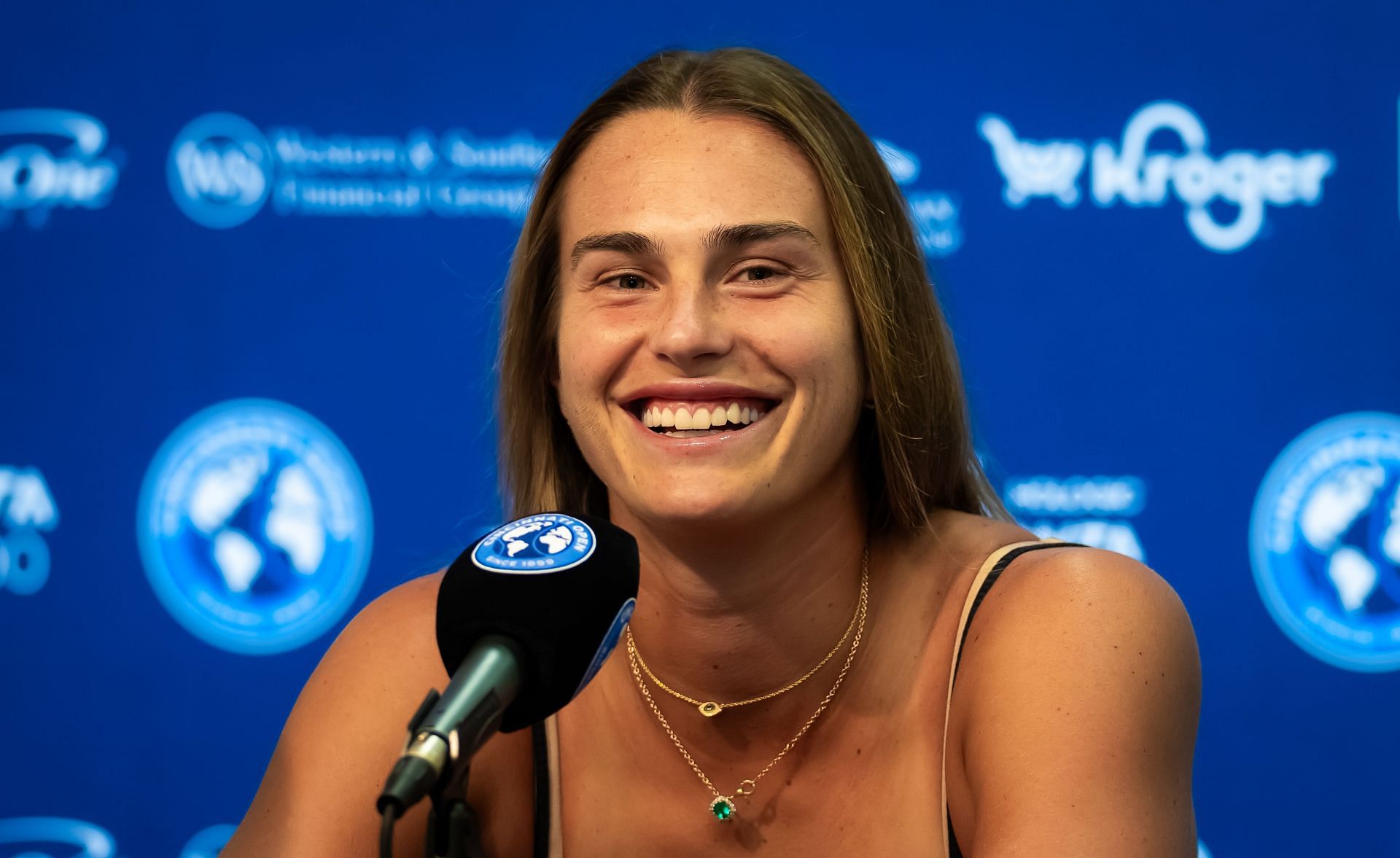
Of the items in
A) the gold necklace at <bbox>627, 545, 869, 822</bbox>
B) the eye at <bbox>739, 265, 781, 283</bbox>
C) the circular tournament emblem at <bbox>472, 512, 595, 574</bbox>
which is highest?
the eye at <bbox>739, 265, 781, 283</bbox>

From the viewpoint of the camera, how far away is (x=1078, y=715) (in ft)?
3.91

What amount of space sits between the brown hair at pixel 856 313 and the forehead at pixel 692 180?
0.06 ft

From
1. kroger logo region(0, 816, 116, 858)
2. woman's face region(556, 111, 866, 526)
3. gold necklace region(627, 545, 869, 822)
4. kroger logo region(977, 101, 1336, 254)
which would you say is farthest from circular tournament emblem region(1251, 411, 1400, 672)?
kroger logo region(0, 816, 116, 858)

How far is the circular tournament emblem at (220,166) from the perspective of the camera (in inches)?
90.6

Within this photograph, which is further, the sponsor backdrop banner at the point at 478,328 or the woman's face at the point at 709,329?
the sponsor backdrop banner at the point at 478,328

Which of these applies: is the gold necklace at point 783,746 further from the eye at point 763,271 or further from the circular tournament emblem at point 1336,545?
the circular tournament emblem at point 1336,545

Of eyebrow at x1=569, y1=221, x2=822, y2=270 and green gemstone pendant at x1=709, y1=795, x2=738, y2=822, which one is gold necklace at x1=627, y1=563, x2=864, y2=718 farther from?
eyebrow at x1=569, y1=221, x2=822, y2=270

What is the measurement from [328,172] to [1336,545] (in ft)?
6.08

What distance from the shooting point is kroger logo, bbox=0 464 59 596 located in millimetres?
2275

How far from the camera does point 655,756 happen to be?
1.51m

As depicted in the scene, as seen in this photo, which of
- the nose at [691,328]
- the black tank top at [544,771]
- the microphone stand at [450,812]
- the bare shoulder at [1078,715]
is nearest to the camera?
the microphone stand at [450,812]

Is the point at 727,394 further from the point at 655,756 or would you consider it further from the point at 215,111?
the point at 215,111

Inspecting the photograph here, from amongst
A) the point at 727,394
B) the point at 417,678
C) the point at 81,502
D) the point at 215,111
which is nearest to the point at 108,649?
the point at 81,502

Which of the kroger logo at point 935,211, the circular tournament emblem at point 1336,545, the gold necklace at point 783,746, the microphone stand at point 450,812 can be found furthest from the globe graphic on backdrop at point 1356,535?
the microphone stand at point 450,812
